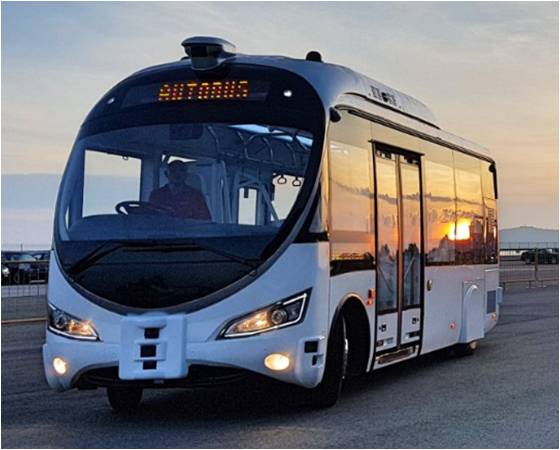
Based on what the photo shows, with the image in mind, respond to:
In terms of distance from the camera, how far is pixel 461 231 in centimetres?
1517

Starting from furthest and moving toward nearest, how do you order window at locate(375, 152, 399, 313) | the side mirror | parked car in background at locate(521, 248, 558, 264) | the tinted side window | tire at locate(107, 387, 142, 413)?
parked car in background at locate(521, 248, 558, 264), the tinted side window, window at locate(375, 152, 399, 313), tire at locate(107, 387, 142, 413), the side mirror

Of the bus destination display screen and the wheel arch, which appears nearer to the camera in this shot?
the bus destination display screen

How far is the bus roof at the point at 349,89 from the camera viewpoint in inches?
411

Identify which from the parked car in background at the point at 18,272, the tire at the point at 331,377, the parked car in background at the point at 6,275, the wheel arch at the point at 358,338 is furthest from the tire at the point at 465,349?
the parked car in background at the point at 6,275

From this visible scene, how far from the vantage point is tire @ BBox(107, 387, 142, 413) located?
10.5m

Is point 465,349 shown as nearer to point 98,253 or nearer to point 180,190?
point 180,190

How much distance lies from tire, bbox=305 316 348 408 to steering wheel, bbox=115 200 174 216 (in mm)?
1818

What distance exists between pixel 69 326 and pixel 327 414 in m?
2.35

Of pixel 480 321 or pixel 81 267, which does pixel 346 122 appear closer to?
pixel 81 267

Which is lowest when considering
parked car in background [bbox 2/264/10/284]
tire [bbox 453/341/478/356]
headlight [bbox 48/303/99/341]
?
tire [bbox 453/341/478/356]

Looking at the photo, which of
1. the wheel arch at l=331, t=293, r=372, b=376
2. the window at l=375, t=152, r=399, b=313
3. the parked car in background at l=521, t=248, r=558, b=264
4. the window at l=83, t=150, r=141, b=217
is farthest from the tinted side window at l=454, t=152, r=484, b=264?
the parked car in background at l=521, t=248, r=558, b=264

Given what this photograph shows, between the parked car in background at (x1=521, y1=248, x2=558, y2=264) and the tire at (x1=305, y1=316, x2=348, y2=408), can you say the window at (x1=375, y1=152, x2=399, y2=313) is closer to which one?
the tire at (x1=305, y1=316, x2=348, y2=408)

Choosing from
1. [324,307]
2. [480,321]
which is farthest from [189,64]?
[480,321]

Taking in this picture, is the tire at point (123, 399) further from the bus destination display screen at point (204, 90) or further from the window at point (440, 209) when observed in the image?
the window at point (440, 209)
